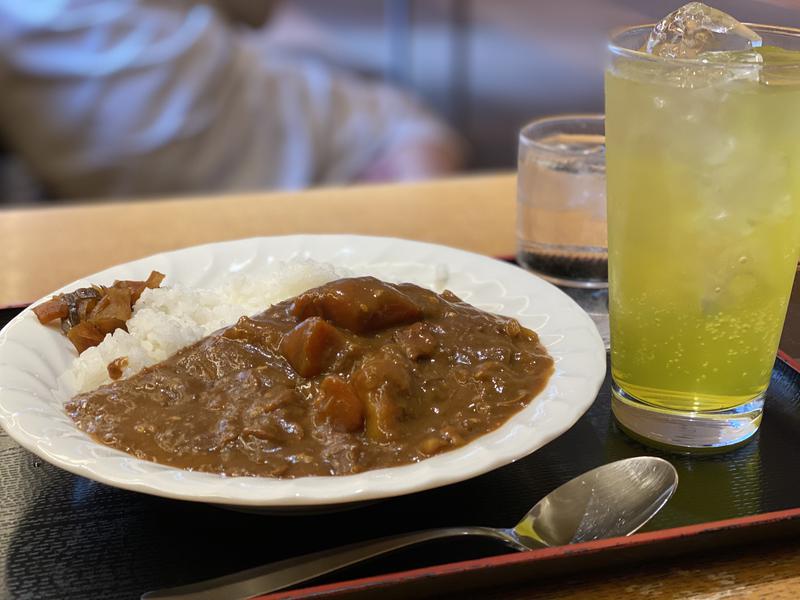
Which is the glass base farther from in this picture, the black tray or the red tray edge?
the red tray edge

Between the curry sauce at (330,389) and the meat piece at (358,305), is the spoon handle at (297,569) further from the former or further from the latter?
the meat piece at (358,305)

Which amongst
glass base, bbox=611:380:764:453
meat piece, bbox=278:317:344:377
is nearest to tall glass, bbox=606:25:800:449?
glass base, bbox=611:380:764:453

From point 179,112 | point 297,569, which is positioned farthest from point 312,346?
point 179,112

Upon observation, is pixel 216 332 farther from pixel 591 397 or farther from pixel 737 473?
pixel 737 473

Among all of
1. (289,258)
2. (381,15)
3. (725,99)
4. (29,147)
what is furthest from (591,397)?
(381,15)

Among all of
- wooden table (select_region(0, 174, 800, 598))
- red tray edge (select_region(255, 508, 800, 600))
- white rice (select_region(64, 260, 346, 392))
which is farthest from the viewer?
wooden table (select_region(0, 174, 800, 598))

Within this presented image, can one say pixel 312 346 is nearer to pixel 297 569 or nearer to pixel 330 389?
pixel 330 389

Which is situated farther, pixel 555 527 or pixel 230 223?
pixel 230 223
